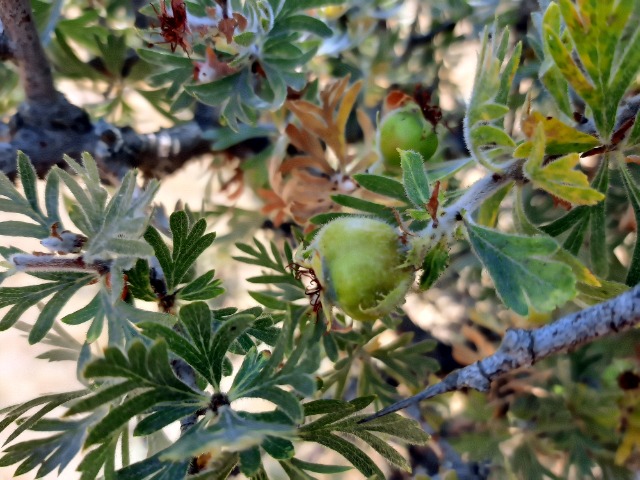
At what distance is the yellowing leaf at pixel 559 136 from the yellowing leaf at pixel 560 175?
0.10 feet

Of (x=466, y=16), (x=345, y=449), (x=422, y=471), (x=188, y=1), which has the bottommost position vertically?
(x=422, y=471)

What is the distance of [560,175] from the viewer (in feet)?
1.97

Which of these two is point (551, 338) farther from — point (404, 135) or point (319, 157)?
point (319, 157)

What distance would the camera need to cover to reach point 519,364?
597 millimetres

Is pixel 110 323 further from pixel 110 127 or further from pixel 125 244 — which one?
pixel 110 127

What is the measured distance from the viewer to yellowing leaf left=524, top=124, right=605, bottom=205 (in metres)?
0.59

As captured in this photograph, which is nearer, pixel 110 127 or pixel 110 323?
pixel 110 323

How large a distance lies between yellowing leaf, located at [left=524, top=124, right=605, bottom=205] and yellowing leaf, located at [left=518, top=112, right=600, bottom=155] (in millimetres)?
31

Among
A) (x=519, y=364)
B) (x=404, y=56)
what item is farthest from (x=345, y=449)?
(x=404, y=56)

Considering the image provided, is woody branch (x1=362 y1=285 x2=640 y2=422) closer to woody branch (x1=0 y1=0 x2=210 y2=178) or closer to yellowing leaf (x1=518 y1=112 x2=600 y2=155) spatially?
yellowing leaf (x1=518 y1=112 x2=600 y2=155)

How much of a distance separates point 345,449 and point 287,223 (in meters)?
0.95

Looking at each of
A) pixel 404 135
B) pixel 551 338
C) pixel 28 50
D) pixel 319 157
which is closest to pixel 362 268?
pixel 551 338

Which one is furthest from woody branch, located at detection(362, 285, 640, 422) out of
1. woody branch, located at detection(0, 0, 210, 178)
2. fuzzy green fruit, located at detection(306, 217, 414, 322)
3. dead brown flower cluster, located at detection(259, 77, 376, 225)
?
woody branch, located at detection(0, 0, 210, 178)

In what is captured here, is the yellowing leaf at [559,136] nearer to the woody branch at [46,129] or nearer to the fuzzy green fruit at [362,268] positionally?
the fuzzy green fruit at [362,268]
